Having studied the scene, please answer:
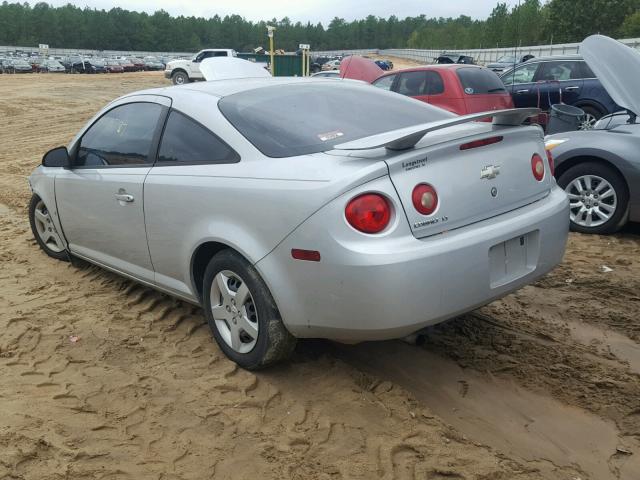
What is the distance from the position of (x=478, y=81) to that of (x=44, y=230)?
7.77 meters

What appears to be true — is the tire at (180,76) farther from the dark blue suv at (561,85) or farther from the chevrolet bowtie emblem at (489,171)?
the chevrolet bowtie emblem at (489,171)

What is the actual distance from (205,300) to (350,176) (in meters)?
1.27

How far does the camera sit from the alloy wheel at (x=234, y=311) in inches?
128

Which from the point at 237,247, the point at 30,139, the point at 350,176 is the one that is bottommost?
the point at 30,139

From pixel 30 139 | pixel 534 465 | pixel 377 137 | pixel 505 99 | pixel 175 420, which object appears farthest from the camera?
pixel 30 139

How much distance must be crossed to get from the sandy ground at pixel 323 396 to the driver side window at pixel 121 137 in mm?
1014

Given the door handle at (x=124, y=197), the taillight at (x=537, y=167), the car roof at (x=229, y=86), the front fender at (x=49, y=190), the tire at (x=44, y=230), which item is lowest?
the tire at (x=44, y=230)

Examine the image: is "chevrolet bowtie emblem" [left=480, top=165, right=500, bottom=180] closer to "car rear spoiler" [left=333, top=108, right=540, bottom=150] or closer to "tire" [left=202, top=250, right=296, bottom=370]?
"car rear spoiler" [left=333, top=108, right=540, bottom=150]

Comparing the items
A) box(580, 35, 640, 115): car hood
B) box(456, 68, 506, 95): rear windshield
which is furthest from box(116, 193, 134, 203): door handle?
box(456, 68, 506, 95): rear windshield

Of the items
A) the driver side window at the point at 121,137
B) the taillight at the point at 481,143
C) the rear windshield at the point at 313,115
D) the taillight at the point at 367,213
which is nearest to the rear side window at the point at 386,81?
the rear windshield at the point at 313,115

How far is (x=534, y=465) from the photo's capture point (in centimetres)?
261

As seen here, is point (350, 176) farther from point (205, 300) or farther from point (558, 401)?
point (558, 401)

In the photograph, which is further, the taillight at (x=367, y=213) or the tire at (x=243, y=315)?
the tire at (x=243, y=315)

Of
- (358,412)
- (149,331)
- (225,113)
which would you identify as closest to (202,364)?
(149,331)
